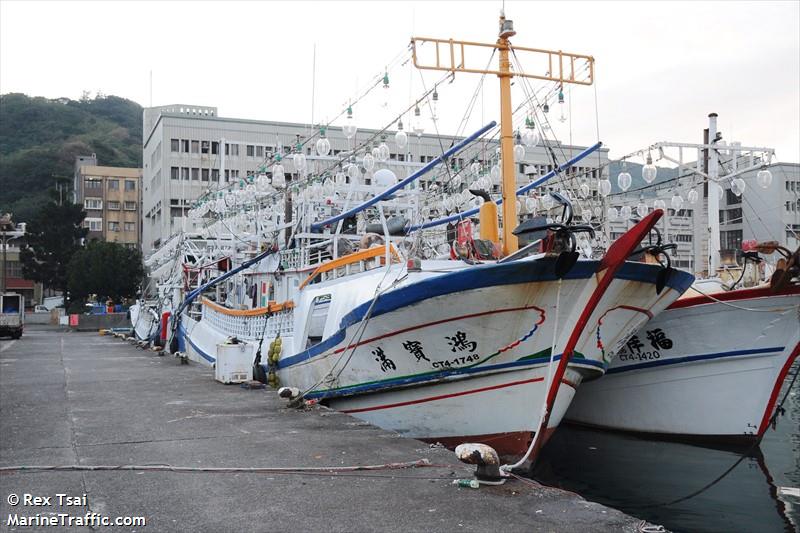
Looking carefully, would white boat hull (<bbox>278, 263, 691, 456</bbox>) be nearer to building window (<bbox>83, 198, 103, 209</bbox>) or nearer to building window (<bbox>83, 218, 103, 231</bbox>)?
building window (<bbox>83, 218, 103, 231</bbox>)

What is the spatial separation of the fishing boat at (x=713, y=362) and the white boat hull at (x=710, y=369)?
0.05 feet

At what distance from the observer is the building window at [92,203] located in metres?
76.1

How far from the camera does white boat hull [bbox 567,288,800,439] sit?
1119cm

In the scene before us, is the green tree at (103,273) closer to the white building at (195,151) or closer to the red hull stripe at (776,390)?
the white building at (195,151)

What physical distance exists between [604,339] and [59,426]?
6.87 metres

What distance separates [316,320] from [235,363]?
7.26 ft

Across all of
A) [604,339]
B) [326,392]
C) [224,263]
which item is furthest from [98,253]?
[604,339]

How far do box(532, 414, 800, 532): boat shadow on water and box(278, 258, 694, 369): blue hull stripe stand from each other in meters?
2.66

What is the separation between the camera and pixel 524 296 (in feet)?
27.9

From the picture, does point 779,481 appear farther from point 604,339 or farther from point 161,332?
point 161,332

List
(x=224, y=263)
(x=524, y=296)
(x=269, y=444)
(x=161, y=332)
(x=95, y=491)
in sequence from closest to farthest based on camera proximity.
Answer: (x=95, y=491), (x=269, y=444), (x=524, y=296), (x=224, y=263), (x=161, y=332)

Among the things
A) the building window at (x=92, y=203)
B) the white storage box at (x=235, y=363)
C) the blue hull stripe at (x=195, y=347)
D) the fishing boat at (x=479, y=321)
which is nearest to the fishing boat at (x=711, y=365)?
the fishing boat at (x=479, y=321)

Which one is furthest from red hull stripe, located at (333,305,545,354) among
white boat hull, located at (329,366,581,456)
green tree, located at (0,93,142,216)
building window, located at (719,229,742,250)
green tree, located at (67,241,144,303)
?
green tree, located at (0,93,142,216)

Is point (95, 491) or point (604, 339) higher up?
point (604, 339)
